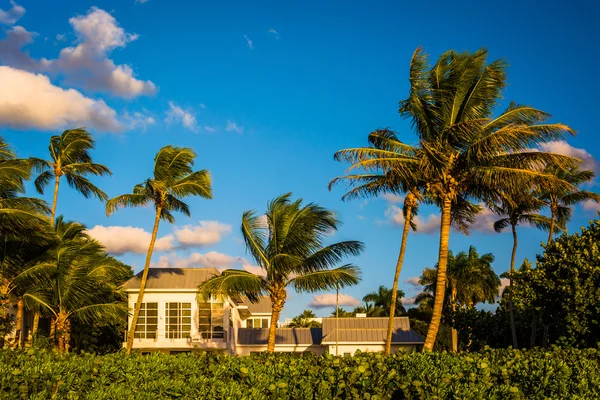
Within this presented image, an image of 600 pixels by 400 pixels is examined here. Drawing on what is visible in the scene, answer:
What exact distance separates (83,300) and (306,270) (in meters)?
10.3

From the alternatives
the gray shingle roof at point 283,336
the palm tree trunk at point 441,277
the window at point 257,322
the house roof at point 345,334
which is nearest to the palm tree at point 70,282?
the gray shingle roof at point 283,336

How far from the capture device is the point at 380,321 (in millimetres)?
42875

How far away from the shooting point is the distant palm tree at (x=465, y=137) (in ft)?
63.9

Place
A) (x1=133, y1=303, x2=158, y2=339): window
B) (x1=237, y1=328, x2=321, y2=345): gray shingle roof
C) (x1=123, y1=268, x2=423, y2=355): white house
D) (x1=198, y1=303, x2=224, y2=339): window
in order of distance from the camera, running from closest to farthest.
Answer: (x1=123, y1=268, x2=423, y2=355): white house < (x1=133, y1=303, x2=158, y2=339): window < (x1=198, y1=303, x2=224, y2=339): window < (x1=237, y1=328, x2=321, y2=345): gray shingle roof

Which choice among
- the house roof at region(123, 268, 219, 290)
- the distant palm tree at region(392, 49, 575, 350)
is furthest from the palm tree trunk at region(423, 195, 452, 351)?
the house roof at region(123, 268, 219, 290)

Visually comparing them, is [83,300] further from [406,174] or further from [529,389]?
[529,389]

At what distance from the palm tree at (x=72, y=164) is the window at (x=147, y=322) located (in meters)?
6.22

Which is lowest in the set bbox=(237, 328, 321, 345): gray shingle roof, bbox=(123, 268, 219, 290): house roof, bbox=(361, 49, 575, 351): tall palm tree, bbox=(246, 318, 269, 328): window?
bbox=(237, 328, 321, 345): gray shingle roof

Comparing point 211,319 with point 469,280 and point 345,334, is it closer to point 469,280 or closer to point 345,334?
point 345,334

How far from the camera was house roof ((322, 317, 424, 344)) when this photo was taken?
40656 mm

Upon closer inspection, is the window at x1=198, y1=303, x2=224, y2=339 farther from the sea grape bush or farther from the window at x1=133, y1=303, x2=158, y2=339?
the sea grape bush

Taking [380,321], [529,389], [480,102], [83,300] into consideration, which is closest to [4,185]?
[83,300]

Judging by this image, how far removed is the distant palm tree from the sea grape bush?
33.0 ft

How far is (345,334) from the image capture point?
4138cm
